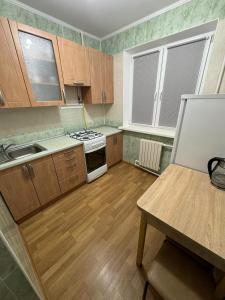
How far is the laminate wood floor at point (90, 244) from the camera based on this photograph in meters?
1.11

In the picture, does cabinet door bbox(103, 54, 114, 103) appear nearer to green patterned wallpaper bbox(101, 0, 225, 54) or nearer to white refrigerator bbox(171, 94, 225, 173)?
green patterned wallpaper bbox(101, 0, 225, 54)

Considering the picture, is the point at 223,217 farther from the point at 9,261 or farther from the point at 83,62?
the point at 83,62

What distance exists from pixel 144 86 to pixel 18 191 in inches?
102

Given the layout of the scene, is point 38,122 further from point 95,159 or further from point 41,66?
point 95,159

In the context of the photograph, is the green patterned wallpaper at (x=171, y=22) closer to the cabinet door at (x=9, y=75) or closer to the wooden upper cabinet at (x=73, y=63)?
the wooden upper cabinet at (x=73, y=63)

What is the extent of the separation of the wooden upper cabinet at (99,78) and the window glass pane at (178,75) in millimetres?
1054

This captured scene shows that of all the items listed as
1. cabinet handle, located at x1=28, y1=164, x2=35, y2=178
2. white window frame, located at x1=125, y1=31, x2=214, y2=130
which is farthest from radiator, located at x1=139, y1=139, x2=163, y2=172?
cabinet handle, located at x1=28, y1=164, x2=35, y2=178

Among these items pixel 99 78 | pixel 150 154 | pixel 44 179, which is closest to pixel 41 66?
pixel 99 78

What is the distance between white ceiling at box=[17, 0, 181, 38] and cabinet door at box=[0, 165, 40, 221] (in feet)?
6.77

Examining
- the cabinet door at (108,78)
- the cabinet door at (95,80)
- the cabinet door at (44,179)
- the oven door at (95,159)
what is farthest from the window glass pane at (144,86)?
the cabinet door at (44,179)

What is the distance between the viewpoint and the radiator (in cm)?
231

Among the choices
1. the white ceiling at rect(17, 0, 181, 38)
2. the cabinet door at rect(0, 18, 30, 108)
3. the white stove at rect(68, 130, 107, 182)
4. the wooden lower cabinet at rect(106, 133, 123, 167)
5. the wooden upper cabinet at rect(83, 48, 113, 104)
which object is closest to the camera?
the cabinet door at rect(0, 18, 30, 108)

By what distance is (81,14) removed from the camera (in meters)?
1.82

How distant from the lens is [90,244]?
1.43 meters
